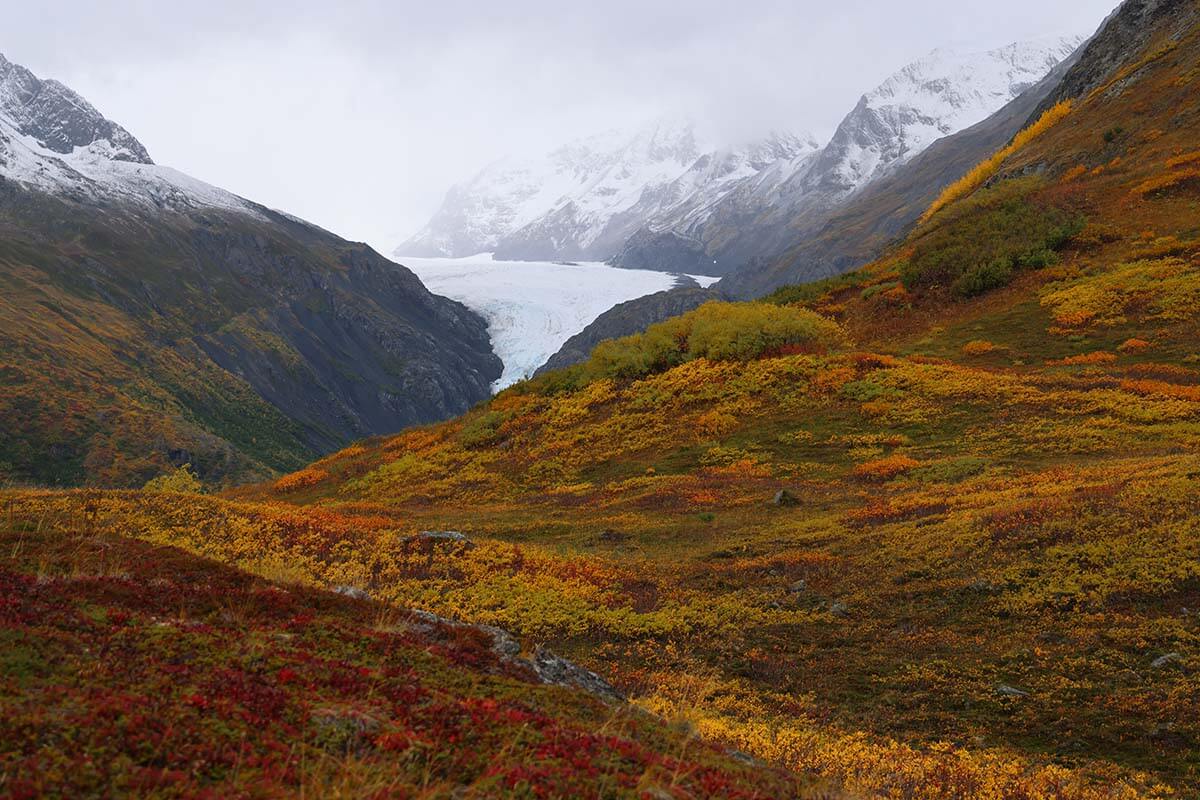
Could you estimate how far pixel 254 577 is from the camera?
9414mm

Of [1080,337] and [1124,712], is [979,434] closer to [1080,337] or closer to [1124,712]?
[1080,337]

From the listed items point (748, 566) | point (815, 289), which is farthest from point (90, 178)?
point (748, 566)

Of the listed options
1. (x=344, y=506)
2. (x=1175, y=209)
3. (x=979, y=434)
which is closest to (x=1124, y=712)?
(x=979, y=434)

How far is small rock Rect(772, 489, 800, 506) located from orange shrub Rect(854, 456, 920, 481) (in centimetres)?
273

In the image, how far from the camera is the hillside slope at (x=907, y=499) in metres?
9.30

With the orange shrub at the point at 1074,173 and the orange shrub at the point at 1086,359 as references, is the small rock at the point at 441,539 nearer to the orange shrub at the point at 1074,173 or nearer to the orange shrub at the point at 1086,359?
the orange shrub at the point at 1086,359

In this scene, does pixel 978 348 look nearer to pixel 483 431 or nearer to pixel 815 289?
pixel 815 289

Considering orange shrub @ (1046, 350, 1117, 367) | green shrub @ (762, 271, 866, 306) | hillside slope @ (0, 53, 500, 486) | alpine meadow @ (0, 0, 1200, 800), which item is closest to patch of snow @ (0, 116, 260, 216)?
hillside slope @ (0, 53, 500, 486)

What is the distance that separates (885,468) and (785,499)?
145 inches

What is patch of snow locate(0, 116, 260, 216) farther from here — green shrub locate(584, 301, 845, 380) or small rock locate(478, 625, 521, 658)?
small rock locate(478, 625, 521, 658)

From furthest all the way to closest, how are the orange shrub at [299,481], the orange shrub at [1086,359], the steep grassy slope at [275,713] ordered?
the orange shrub at [299,481] → the orange shrub at [1086,359] → the steep grassy slope at [275,713]

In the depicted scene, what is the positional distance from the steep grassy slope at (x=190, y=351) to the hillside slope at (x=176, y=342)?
33 centimetres

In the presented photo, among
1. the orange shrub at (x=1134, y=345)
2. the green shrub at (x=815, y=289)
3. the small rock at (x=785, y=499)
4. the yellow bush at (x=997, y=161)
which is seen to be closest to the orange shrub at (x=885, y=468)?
the small rock at (x=785, y=499)

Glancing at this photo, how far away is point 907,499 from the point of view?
18.4 metres
